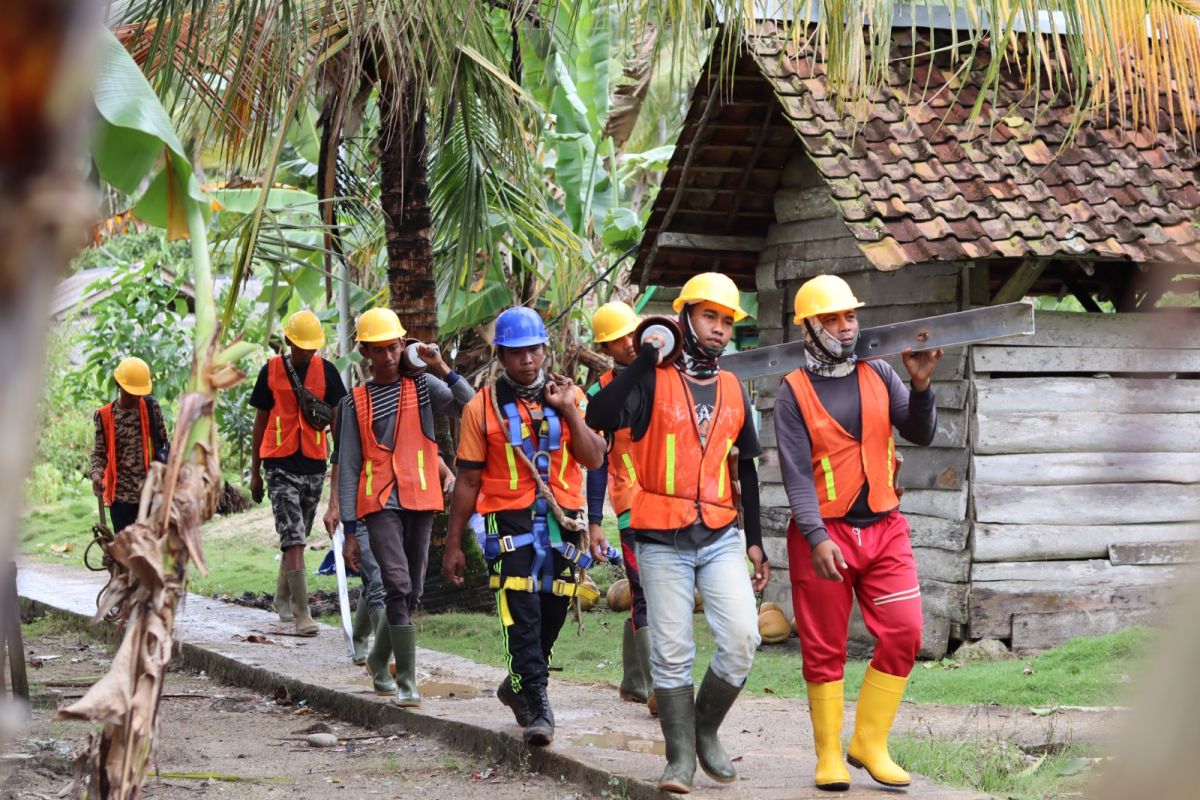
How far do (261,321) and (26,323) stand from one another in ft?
69.9

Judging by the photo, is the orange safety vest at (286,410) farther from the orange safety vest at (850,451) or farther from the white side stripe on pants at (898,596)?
the white side stripe on pants at (898,596)

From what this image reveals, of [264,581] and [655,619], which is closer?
[655,619]

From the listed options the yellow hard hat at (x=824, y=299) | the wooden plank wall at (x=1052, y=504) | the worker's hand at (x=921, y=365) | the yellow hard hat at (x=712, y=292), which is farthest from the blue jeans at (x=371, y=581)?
the wooden plank wall at (x=1052, y=504)

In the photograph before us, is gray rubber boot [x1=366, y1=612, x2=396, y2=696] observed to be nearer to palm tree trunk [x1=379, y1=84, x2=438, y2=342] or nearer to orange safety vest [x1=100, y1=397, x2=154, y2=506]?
palm tree trunk [x1=379, y1=84, x2=438, y2=342]

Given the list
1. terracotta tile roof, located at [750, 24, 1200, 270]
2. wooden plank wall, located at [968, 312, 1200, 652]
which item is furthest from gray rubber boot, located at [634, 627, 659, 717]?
terracotta tile roof, located at [750, 24, 1200, 270]

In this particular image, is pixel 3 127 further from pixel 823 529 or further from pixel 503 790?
pixel 503 790

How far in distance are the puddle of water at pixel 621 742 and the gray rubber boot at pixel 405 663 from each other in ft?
4.26

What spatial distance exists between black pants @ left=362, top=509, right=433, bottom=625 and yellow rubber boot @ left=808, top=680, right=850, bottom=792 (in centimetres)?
281

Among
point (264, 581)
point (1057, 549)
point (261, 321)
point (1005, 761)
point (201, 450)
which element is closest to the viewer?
point (201, 450)

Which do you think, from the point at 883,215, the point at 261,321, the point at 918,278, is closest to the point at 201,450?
the point at 883,215

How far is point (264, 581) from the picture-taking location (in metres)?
15.7

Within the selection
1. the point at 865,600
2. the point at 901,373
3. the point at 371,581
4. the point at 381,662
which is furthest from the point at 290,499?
the point at 865,600

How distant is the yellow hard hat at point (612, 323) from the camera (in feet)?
26.1

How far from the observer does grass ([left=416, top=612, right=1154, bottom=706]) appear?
8.26m
